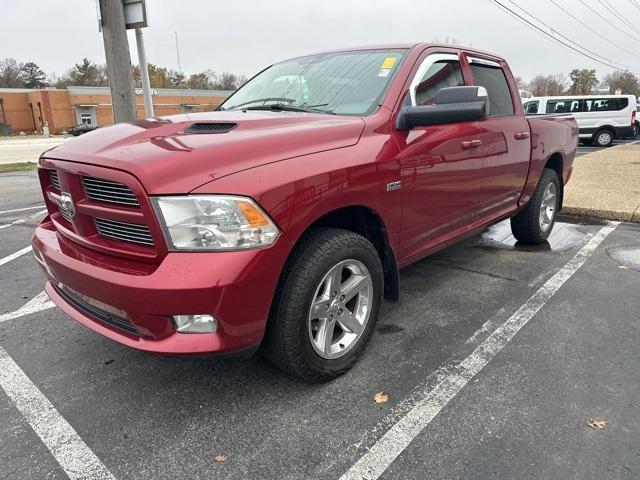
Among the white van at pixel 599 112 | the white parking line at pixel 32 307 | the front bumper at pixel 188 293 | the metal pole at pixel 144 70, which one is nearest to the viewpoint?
the front bumper at pixel 188 293

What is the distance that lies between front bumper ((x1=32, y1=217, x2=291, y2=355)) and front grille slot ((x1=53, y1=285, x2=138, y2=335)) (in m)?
0.02

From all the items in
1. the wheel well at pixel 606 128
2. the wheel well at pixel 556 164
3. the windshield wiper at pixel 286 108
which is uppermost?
the windshield wiper at pixel 286 108

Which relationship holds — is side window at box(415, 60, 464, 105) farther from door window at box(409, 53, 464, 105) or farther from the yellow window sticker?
the yellow window sticker

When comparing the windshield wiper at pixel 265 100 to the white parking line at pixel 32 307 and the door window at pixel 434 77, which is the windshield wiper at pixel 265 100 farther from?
the white parking line at pixel 32 307

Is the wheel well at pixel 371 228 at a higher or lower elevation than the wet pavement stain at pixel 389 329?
higher

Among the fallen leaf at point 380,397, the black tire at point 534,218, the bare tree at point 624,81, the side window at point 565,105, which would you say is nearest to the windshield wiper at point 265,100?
the fallen leaf at point 380,397

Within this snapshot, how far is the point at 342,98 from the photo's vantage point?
3.20 metres

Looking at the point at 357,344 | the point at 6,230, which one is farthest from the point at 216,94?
the point at 357,344

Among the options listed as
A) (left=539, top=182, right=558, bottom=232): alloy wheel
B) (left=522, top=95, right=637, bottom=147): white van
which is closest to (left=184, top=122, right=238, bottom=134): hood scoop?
(left=539, top=182, right=558, bottom=232): alloy wheel

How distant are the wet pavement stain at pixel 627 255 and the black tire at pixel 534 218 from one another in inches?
26.9

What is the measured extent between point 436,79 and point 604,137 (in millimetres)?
21304

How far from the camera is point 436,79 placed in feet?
11.5

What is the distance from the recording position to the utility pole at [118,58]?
6.07 m

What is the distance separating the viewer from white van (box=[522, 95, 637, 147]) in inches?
822
